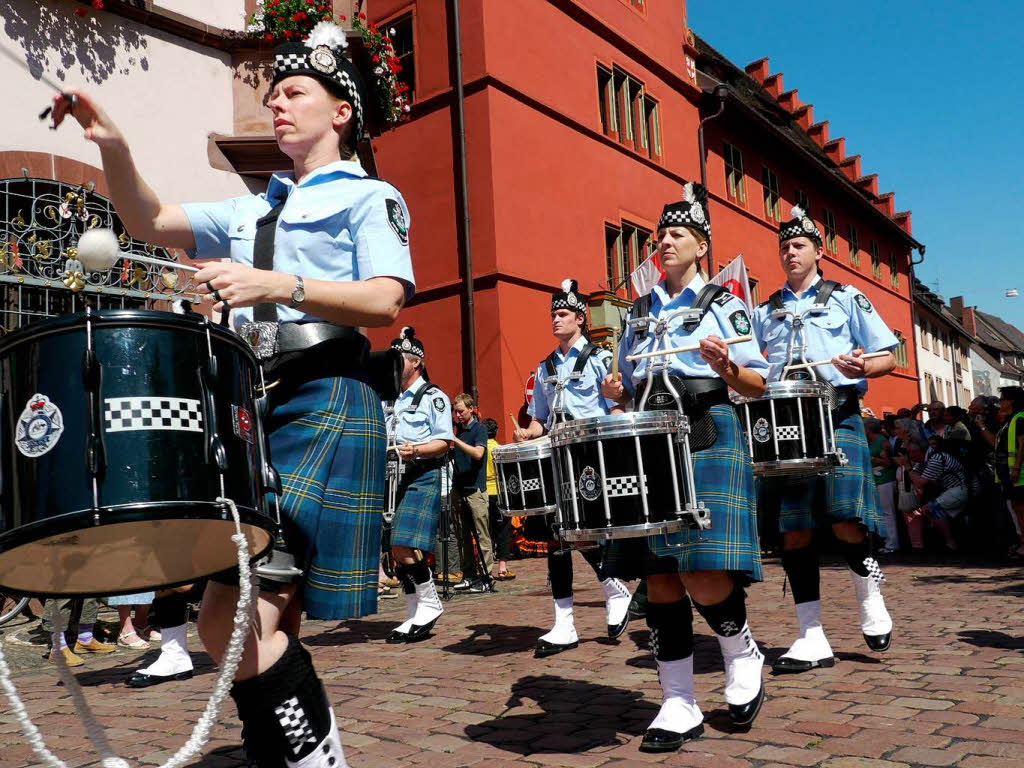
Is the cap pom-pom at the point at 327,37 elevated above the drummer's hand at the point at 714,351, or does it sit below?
above

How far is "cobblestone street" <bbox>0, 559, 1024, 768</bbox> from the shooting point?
3.55m

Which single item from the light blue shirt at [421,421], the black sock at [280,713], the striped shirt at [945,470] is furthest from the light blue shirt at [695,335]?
the striped shirt at [945,470]

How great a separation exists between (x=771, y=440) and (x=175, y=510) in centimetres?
339

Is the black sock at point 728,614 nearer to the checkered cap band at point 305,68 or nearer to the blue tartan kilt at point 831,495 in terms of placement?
the blue tartan kilt at point 831,495

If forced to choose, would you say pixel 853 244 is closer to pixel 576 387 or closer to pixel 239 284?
pixel 576 387

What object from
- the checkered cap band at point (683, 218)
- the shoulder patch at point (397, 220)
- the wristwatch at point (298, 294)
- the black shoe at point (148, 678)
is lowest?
the black shoe at point (148, 678)

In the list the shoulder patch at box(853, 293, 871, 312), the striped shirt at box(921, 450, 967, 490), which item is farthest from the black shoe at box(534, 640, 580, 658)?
the striped shirt at box(921, 450, 967, 490)

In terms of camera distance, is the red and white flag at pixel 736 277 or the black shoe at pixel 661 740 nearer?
the black shoe at pixel 661 740

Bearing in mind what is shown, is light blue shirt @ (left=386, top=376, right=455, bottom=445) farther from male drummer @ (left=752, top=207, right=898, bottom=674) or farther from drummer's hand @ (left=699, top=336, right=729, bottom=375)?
drummer's hand @ (left=699, top=336, right=729, bottom=375)

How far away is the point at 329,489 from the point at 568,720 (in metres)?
2.13

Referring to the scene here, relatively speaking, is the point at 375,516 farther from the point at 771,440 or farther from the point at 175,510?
the point at 771,440

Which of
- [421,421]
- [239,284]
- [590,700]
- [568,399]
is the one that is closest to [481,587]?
[421,421]

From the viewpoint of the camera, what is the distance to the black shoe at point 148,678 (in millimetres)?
5438

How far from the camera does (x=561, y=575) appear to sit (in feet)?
20.1
